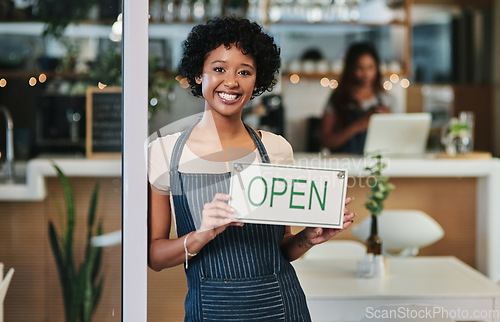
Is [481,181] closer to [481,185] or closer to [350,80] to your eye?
[481,185]

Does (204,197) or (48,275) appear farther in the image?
(48,275)

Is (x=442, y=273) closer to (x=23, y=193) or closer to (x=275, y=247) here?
(x=275, y=247)

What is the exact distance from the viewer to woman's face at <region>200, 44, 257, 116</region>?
1048mm

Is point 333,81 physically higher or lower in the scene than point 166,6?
lower

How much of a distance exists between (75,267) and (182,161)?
1.94ft

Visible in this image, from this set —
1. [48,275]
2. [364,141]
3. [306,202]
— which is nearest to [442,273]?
[364,141]

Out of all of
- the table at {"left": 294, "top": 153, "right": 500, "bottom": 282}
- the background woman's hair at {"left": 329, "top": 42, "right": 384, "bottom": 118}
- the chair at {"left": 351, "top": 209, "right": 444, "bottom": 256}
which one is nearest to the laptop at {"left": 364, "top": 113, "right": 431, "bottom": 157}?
the table at {"left": 294, "top": 153, "right": 500, "bottom": 282}

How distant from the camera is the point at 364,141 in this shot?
2713 millimetres

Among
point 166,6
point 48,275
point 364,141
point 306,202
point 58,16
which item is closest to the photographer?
point 306,202

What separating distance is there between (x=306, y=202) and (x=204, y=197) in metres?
0.19

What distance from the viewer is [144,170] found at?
3.55ft

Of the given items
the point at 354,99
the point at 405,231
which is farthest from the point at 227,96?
the point at 354,99

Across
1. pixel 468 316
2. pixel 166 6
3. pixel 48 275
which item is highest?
pixel 166 6

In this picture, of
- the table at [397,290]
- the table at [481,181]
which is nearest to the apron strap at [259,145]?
the table at [397,290]
